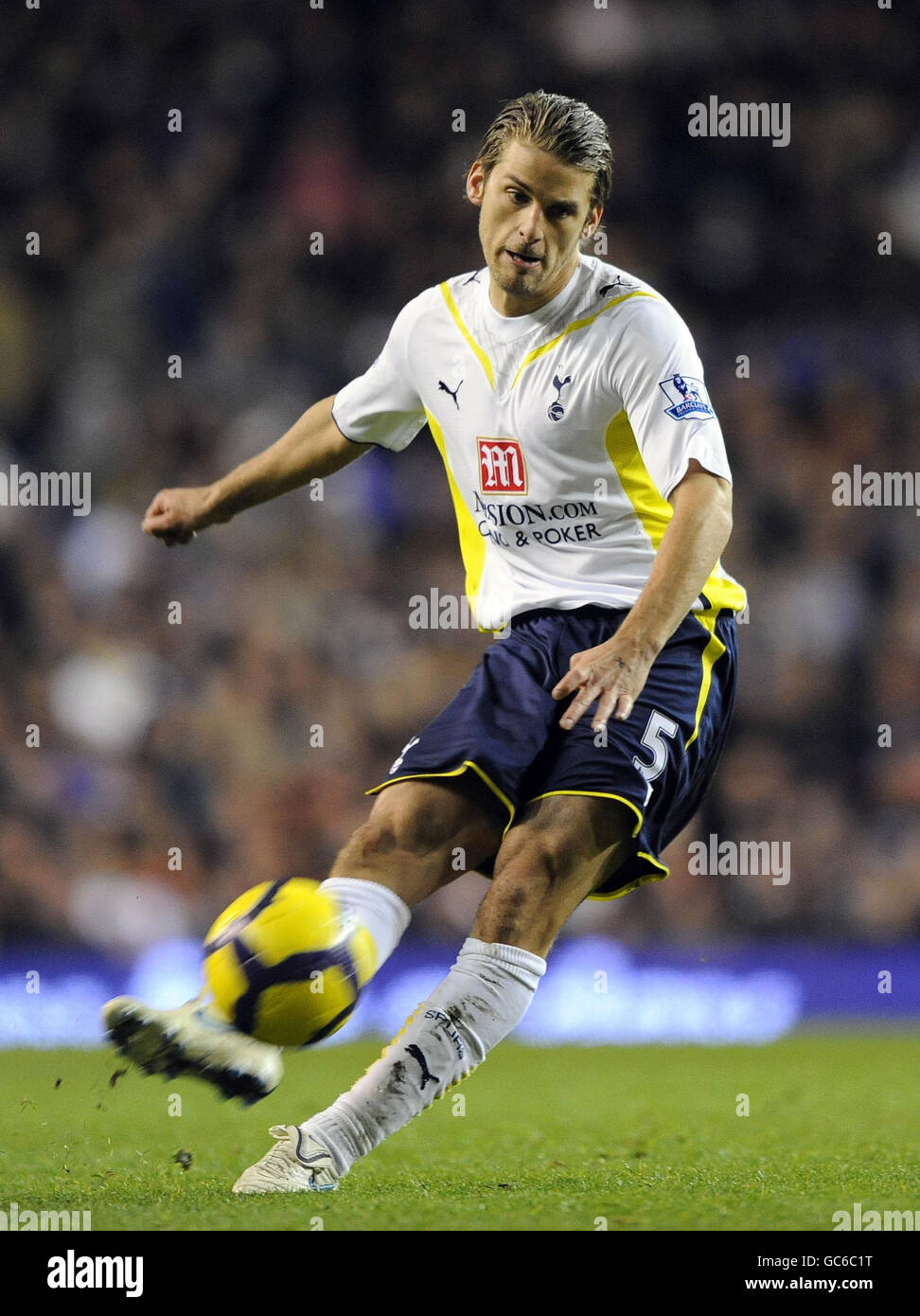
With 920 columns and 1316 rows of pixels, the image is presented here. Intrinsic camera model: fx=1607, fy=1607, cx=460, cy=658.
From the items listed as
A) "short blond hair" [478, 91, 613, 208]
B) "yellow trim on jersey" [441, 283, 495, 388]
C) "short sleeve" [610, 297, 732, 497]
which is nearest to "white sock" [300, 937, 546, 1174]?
"short sleeve" [610, 297, 732, 497]

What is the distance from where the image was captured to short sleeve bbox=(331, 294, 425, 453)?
4555 millimetres

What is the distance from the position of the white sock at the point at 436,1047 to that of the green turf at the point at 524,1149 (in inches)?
6.3

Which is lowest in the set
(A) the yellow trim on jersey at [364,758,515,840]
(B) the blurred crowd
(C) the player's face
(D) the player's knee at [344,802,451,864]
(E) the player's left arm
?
(D) the player's knee at [344,802,451,864]

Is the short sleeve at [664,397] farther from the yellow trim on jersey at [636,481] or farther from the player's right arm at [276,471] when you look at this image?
the player's right arm at [276,471]

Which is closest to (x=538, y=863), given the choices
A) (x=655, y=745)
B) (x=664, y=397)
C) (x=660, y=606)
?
(x=655, y=745)

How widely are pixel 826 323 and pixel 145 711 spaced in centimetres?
625

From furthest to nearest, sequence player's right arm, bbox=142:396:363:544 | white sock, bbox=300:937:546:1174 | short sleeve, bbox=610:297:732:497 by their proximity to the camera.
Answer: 1. player's right arm, bbox=142:396:363:544
2. short sleeve, bbox=610:297:732:497
3. white sock, bbox=300:937:546:1174

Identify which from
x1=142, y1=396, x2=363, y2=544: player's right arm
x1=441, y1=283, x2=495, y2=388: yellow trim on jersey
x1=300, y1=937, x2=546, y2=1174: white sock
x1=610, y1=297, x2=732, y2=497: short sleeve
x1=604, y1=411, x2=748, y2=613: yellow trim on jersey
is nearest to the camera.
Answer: x1=300, y1=937, x2=546, y2=1174: white sock

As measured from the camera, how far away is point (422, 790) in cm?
389

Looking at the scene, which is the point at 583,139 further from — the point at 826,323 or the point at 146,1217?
the point at 826,323

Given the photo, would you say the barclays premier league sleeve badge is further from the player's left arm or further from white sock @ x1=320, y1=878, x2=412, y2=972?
white sock @ x1=320, y1=878, x2=412, y2=972

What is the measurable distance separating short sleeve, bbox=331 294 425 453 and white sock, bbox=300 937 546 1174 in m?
1.63

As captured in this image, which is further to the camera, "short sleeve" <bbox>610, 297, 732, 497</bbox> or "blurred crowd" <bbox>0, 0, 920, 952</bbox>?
"blurred crowd" <bbox>0, 0, 920, 952</bbox>

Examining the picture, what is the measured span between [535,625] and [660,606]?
60cm
